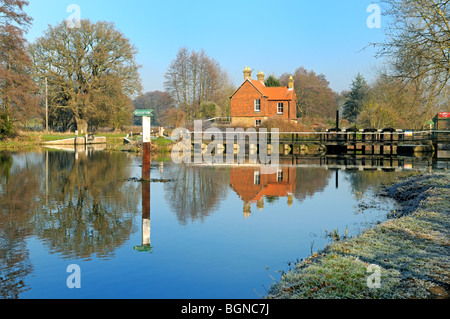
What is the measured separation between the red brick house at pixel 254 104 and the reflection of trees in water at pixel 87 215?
3559 cm

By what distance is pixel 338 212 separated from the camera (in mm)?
11305

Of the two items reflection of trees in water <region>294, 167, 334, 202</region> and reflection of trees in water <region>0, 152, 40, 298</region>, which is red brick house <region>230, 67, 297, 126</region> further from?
reflection of trees in water <region>0, 152, 40, 298</region>

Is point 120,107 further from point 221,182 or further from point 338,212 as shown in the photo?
point 338,212

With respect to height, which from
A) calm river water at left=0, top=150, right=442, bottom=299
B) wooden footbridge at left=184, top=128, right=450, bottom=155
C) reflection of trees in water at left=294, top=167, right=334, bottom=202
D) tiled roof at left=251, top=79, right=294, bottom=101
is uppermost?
tiled roof at left=251, top=79, right=294, bottom=101

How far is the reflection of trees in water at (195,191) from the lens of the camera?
36.6 feet

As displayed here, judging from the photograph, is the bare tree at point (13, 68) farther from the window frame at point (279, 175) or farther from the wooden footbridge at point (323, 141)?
the window frame at point (279, 175)

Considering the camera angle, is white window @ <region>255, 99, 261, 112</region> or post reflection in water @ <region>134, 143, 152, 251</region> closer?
post reflection in water @ <region>134, 143, 152, 251</region>

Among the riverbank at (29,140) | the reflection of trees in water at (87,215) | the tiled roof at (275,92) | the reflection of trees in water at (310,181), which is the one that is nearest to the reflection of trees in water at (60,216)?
the reflection of trees in water at (87,215)

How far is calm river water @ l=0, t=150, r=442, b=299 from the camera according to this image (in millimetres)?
5871

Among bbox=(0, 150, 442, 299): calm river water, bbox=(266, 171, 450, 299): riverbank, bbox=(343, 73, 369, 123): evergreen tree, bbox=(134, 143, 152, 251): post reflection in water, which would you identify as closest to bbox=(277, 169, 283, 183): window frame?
Result: bbox=(0, 150, 442, 299): calm river water

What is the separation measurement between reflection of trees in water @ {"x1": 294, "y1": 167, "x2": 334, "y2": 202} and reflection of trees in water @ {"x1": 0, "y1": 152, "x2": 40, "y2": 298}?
8.13 metres

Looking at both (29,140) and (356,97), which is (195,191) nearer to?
(29,140)

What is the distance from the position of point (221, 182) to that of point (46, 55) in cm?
3773
